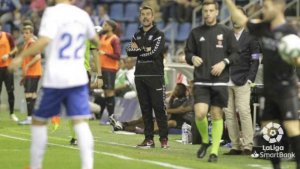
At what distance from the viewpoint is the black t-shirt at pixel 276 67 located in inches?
380

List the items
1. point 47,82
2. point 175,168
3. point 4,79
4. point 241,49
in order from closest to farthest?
point 47,82 → point 175,168 → point 241,49 → point 4,79

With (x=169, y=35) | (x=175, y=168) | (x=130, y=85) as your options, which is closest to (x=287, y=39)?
(x=175, y=168)

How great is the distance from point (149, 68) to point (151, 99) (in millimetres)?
494

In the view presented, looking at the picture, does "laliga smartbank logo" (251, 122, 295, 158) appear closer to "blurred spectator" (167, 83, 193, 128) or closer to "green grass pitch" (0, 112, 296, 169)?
"green grass pitch" (0, 112, 296, 169)

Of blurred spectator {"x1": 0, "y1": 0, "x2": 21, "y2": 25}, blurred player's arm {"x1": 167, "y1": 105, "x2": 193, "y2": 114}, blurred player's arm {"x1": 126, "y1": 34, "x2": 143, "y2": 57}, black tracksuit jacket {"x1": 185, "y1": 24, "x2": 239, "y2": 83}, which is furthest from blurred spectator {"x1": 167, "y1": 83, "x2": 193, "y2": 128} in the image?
blurred spectator {"x1": 0, "y1": 0, "x2": 21, "y2": 25}

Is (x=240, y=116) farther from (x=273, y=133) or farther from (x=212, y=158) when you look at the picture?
(x=212, y=158)

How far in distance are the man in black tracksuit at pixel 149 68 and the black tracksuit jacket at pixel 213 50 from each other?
5.12 ft

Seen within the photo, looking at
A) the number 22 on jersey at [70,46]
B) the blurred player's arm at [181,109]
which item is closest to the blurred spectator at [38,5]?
the blurred player's arm at [181,109]

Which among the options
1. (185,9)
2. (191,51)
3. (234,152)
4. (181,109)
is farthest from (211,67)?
(185,9)

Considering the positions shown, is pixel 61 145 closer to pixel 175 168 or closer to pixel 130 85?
pixel 175 168

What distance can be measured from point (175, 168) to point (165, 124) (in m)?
3.33

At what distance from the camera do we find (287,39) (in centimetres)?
947

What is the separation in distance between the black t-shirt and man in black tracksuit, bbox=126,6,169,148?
380 centimetres

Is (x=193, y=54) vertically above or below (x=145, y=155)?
above
